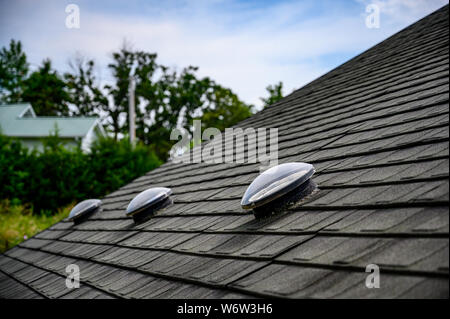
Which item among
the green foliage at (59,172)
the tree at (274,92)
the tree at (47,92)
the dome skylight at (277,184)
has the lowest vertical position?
the green foliage at (59,172)

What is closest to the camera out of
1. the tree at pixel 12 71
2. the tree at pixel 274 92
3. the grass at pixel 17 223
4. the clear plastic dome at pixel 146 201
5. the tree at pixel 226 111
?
the clear plastic dome at pixel 146 201

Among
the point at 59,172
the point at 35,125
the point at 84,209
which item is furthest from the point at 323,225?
the point at 35,125

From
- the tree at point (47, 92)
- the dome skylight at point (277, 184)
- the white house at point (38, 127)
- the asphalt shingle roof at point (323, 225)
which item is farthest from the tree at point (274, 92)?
the tree at point (47, 92)

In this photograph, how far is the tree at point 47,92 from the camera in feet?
114

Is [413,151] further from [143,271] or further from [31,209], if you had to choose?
[31,209]

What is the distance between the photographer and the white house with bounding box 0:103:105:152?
24.6m

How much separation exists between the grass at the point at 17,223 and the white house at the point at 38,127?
1325cm

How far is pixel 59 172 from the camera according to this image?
12.9m

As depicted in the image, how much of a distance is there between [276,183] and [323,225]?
466mm

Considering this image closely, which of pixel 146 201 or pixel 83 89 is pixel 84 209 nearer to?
pixel 146 201

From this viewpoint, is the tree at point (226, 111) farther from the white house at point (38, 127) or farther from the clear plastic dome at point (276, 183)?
the clear plastic dome at point (276, 183)
